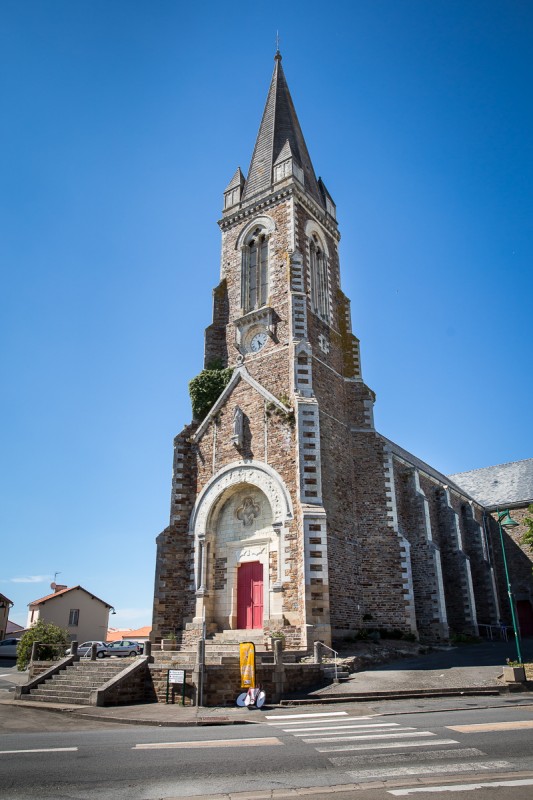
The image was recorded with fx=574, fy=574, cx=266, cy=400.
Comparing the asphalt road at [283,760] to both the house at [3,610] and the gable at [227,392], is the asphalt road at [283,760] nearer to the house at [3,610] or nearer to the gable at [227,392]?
the gable at [227,392]

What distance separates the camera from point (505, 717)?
1084 cm

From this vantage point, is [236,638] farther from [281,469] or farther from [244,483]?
[281,469]

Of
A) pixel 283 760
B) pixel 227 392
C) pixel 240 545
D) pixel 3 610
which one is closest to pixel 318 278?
pixel 227 392

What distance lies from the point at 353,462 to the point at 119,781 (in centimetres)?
1880

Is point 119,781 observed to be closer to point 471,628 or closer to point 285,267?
point 285,267

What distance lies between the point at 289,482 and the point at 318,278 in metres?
12.0

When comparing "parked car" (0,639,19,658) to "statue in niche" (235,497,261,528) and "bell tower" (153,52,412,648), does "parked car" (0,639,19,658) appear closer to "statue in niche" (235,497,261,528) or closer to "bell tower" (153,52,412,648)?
"bell tower" (153,52,412,648)

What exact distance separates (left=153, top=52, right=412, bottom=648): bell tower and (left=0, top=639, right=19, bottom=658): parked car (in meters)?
25.1

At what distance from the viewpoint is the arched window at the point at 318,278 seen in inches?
1093

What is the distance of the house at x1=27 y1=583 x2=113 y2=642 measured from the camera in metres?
43.2

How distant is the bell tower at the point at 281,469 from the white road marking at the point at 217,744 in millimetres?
9495

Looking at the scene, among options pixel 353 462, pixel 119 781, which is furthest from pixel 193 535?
pixel 119 781

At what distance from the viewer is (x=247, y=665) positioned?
14625 millimetres

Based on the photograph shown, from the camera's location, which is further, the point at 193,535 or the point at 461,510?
the point at 461,510
